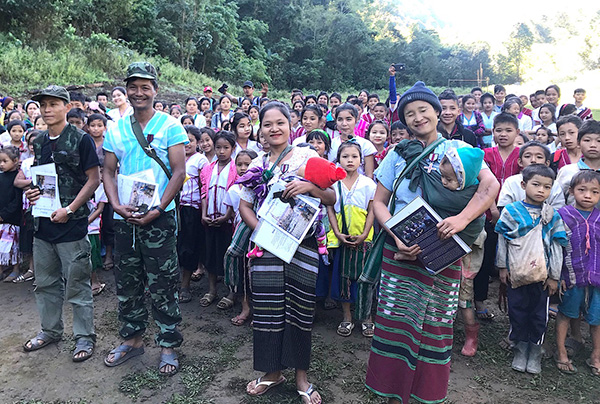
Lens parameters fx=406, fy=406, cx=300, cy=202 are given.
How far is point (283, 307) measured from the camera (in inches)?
111

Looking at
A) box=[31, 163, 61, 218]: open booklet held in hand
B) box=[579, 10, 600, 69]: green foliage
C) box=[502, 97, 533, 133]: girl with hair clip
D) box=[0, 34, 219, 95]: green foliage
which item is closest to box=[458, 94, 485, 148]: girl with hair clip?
box=[502, 97, 533, 133]: girl with hair clip

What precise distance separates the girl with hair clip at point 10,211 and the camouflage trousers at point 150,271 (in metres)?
2.61

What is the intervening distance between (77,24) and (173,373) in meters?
22.7

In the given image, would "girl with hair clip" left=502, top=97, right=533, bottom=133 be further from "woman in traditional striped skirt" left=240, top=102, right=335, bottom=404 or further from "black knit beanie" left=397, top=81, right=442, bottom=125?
"woman in traditional striped skirt" left=240, top=102, right=335, bottom=404

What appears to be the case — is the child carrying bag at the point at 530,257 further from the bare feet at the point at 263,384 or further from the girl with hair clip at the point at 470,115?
the girl with hair clip at the point at 470,115

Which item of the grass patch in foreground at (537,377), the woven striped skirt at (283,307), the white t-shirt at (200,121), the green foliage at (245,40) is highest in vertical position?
the green foliage at (245,40)

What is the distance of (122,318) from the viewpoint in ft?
11.0

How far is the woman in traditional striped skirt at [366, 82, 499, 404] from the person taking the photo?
7.91ft

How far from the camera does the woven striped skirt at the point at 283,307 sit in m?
2.77

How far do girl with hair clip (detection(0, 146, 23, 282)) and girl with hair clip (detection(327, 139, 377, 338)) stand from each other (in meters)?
3.83

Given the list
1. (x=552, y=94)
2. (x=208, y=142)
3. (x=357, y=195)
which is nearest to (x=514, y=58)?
(x=552, y=94)

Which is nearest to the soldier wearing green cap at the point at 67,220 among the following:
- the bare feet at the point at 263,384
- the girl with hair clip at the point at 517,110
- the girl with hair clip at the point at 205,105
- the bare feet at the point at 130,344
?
the bare feet at the point at 130,344

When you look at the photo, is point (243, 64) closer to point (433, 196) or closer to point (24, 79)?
point (24, 79)

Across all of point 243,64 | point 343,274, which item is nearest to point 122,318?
point 343,274
